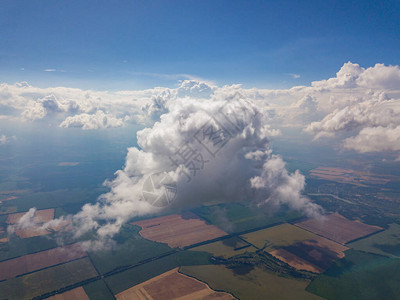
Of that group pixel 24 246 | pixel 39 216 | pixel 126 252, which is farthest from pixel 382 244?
pixel 39 216

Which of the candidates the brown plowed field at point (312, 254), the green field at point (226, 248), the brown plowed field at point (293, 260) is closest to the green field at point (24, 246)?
the green field at point (226, 248)

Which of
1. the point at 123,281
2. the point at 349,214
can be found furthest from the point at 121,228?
the point at 349,214

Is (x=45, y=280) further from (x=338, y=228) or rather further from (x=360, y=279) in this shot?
(x=338, y=228)

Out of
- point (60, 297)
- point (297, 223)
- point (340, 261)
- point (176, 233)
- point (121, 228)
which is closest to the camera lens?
point (60, 297)

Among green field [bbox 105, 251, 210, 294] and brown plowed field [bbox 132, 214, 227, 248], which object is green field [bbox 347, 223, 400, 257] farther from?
green field [bbox 105, 251, 210, 294]

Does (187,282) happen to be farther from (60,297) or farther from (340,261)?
(340,261)

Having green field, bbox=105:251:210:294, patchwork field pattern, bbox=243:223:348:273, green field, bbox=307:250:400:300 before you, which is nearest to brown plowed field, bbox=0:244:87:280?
green field, bbox=105:251:210:294

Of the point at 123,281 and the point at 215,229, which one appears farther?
the point at 215,229
